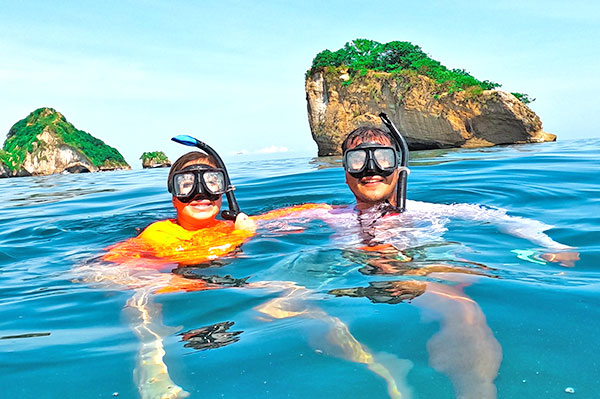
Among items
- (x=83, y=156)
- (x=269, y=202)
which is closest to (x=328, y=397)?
(x=269, y=202)

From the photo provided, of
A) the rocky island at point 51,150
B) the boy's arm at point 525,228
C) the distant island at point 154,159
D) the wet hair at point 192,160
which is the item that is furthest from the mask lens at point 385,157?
the rocky island at point 51,150

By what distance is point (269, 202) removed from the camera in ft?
20.6

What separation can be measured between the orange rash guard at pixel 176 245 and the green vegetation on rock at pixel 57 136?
41.1m

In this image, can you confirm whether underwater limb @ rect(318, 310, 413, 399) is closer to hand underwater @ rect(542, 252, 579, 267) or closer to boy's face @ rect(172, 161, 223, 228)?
hand underwater @ rect(542, 252, 579, 267)

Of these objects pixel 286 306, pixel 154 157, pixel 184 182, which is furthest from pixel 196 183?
pixel 154 157

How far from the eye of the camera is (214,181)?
3480 millimetres

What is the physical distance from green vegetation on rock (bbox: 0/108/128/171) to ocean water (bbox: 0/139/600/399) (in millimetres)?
41412

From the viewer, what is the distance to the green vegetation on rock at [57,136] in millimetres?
39781

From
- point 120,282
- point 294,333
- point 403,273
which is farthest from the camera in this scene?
point 120,282

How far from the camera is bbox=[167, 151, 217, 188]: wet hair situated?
3.57 m

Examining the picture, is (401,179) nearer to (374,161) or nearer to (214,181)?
(374,161)

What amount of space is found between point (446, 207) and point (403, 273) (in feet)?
6.20

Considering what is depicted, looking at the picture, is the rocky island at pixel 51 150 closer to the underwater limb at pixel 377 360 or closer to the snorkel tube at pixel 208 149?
the snorkel tube at pixel 208 149

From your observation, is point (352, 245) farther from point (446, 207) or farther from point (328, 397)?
point (328, 397)
